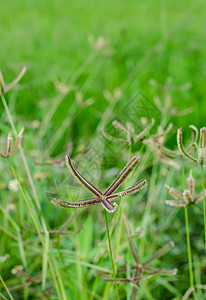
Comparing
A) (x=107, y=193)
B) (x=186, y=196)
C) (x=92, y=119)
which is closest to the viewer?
(x=107, y=193)

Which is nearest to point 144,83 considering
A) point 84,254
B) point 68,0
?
point 84,254

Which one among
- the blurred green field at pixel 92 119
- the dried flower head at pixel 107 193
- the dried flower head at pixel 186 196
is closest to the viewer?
the dried flower head at pixel 107 193

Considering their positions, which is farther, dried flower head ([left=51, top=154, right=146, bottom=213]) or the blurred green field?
the blurred green field

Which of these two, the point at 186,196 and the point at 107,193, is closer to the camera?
the point at 107,193

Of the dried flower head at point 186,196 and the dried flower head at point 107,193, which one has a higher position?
the dried flower head at point 107,193

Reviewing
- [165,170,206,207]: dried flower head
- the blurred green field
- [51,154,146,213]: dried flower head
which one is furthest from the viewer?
the blurred green field

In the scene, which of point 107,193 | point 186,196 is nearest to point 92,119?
point 186,196

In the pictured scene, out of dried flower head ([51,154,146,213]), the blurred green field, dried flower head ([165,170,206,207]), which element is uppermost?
dried flower head ([51,154,146,213])

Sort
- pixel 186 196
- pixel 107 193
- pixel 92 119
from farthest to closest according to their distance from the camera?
1. pixel 92 119
2. pixel 186 196
3. pixel 107 193

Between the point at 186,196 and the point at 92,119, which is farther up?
the point at 186,196

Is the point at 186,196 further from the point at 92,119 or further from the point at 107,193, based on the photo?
the point at 92,119
